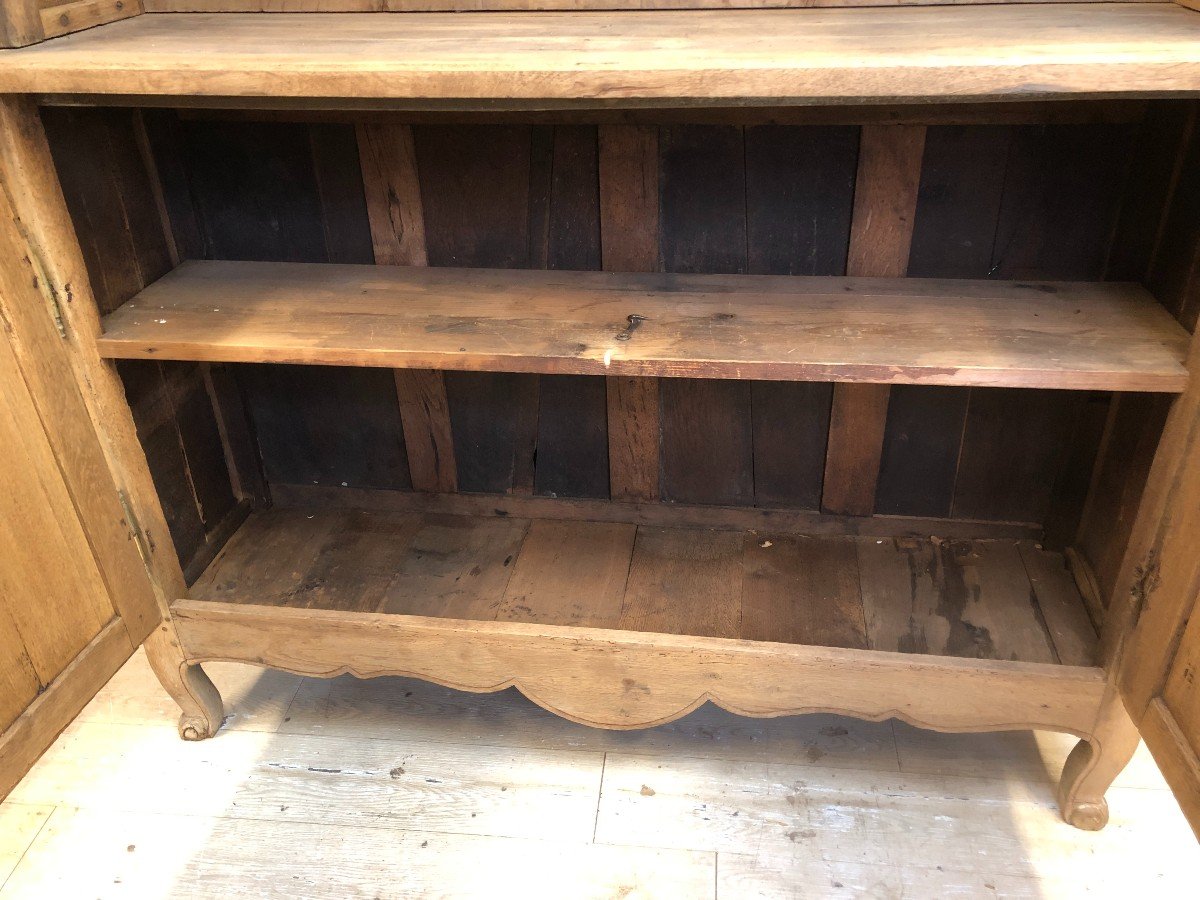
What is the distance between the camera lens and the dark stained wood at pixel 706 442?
1794 millimetres

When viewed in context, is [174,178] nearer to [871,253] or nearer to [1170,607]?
[871,253]

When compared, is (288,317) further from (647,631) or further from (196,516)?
(647,631)

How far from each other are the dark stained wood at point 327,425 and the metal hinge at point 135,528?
18.1 inches

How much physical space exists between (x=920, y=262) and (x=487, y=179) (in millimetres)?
785

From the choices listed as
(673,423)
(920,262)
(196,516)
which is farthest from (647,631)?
(196,516)

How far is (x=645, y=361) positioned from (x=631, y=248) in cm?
42

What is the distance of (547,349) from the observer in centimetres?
137

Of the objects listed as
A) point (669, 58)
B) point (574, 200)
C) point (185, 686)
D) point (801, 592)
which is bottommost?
point (185, 686)

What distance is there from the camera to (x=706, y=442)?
1.84 m

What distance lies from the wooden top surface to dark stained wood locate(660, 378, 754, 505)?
0.68 meters

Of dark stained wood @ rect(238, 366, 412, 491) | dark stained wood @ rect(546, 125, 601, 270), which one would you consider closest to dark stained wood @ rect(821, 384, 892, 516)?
dark stained wood @ rect(546, 125, 601, 270)

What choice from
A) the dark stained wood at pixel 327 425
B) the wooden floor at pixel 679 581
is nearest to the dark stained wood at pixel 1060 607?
the wooden floor at pixel 679 581

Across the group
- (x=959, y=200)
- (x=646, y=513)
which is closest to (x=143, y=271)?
(x=646, y=513)

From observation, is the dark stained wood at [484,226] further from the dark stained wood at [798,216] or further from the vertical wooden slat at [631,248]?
the dark stained wood at [798,216]
